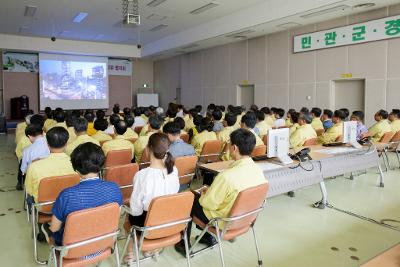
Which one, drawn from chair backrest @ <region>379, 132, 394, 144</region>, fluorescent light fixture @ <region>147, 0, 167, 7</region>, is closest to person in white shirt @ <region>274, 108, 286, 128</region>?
chair backrest @ <region>379, 132, 394, 144</region>

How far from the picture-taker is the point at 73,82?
49.5 feet

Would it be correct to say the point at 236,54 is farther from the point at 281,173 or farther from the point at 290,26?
the point at 281,173

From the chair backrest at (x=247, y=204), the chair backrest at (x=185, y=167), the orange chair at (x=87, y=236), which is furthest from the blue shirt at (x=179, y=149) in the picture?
the orange chair at (x=87, y=236)

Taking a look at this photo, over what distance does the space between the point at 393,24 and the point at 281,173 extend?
647cm

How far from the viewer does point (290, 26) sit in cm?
979

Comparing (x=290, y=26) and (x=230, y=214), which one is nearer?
(x=230, y=214)

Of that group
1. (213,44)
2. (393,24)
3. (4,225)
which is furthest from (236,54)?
(4,225)

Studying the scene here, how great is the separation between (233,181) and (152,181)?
1.99ft

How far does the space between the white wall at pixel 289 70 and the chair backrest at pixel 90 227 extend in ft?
26.6

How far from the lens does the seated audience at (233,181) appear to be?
243 cm

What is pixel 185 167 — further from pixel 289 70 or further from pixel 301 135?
pixel 289 70

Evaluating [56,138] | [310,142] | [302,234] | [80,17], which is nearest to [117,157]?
[56,138]

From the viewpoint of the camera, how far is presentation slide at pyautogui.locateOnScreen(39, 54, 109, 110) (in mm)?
14539

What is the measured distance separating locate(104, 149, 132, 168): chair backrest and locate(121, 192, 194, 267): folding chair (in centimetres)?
181
